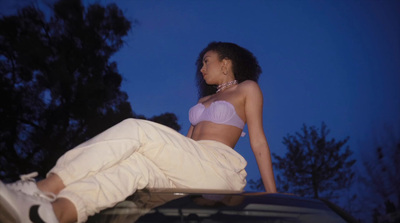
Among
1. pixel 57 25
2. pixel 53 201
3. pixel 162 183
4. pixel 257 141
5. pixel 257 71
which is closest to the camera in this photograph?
pixel 53 201

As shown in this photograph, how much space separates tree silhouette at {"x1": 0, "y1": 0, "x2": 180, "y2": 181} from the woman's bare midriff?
12.4m

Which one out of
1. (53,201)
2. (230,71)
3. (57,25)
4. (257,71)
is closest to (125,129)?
(53,201)

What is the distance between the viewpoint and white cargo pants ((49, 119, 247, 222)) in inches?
54.5

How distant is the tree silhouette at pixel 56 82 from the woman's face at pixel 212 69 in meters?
11.9

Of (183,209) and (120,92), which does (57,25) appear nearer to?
(120,92)

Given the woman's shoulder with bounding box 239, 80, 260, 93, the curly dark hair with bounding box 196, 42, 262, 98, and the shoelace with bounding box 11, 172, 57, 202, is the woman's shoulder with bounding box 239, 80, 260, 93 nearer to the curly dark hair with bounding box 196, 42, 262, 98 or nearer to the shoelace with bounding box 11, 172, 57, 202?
the curly dark hair with bounding box 196, 42, 262, 98

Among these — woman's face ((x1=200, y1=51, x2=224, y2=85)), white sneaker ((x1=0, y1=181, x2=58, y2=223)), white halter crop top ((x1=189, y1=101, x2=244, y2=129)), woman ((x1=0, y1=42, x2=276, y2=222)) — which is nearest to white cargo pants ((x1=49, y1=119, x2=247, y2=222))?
woman ((x1=0, y1=42, x2=276, y2=222))

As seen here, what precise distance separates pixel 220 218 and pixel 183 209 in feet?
0.46

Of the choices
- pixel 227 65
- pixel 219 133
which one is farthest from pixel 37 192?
pixel 227 65

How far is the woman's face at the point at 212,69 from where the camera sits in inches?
128

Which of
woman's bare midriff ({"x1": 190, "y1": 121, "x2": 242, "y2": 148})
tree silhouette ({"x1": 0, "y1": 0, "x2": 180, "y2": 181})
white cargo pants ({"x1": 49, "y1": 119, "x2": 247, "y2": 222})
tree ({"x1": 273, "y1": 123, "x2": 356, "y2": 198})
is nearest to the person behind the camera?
white cargo pants ({"x1": 49, "y1": 119, "x2": 247, "y2": 222})

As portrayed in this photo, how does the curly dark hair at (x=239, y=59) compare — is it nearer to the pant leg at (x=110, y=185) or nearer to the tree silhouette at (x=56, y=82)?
the pant leg at (x=110, y=185)

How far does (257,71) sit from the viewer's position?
3760mm

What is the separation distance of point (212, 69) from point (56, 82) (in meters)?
13.2
